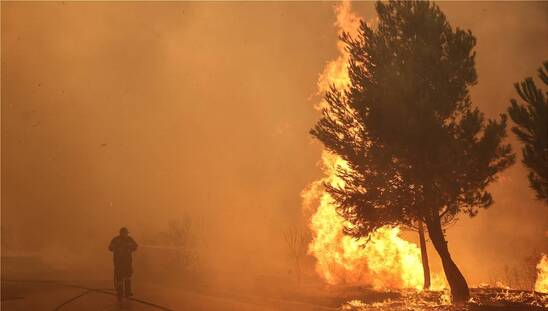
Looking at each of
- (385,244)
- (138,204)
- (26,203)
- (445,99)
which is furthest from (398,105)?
(26,203)

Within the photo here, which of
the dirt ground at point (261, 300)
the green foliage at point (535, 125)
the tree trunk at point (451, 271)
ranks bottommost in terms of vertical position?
the dirt ground at point (261, 300)

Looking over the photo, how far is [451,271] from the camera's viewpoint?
1341 centimetres

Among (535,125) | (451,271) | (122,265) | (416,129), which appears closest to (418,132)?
(416,129)

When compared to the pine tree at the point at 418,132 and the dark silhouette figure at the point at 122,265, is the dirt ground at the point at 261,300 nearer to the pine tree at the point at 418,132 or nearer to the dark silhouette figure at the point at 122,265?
the dark silhouette figure at the point at 122,265

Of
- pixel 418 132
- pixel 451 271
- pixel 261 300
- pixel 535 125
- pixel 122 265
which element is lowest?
pixel 261 300

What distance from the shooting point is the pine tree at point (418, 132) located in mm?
13102

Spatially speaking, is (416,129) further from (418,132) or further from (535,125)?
Answer: (535,125)

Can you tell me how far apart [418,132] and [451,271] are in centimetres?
441

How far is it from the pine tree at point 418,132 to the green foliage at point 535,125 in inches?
107

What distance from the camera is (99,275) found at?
23.5 meters

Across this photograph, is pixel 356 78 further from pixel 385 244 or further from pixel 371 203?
pixel 385 244

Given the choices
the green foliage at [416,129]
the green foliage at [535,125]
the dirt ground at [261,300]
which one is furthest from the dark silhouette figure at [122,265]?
the green foliage at [535,125]

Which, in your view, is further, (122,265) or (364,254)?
(364,254)

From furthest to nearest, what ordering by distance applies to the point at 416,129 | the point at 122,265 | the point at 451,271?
the point at 122,265 < the point at 451,271 < the point at 416,129
